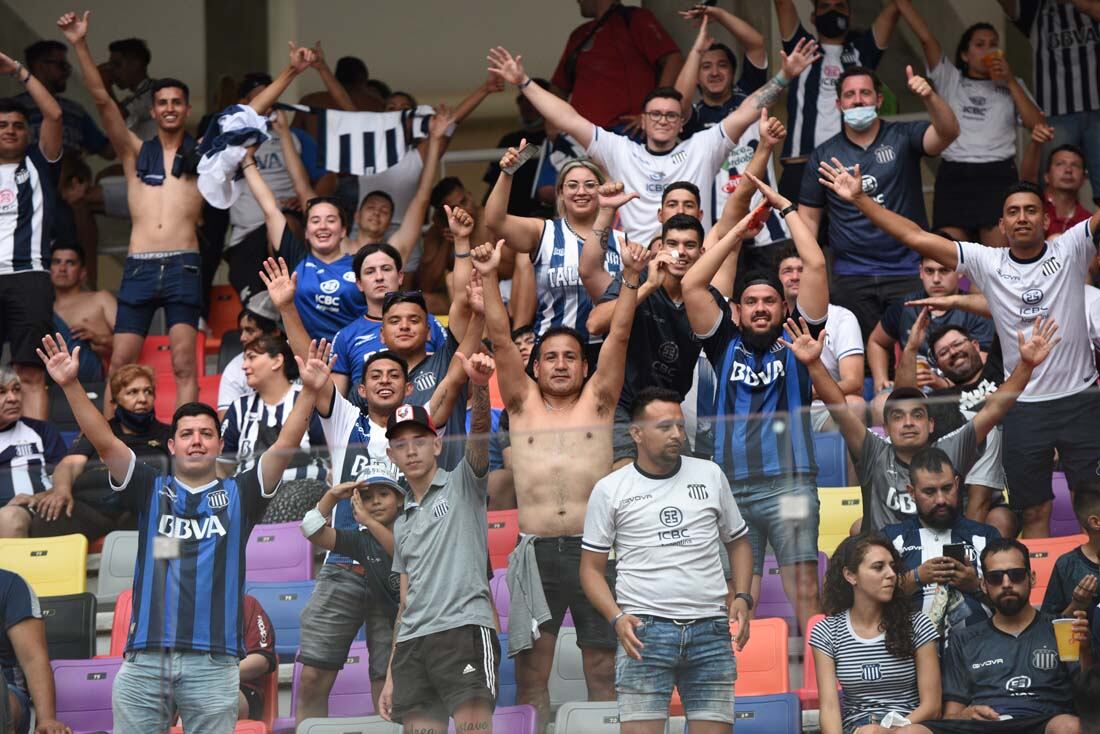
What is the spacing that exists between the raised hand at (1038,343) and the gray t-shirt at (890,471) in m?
0.63

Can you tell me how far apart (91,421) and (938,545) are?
315 centimetres

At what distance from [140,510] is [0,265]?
3.55 meters

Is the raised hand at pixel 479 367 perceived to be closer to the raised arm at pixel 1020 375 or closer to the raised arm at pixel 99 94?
the raised arm at pixel 1020 375

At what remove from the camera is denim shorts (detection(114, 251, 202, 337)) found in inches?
390

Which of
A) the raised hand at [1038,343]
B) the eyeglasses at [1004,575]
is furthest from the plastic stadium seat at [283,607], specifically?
the raised hand at [1038,343]

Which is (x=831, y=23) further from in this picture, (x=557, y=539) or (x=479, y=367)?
(x=557, y=539)

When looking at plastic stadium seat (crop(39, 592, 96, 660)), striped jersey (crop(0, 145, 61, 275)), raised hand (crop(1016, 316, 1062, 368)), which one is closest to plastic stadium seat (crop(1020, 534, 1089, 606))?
raised hand (crop(1016, 316, 1062, 368))

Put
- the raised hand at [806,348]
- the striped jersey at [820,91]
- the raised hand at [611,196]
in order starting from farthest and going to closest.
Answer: the striped jersey at [820,91] → the raised hand at [611,196] → the raised hand at [806,348]

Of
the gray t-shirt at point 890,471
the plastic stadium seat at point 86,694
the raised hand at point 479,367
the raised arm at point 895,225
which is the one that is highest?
the raised arm at point 895,225

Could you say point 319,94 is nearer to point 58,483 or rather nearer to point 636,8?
point 636,8

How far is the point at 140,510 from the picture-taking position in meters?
6.74

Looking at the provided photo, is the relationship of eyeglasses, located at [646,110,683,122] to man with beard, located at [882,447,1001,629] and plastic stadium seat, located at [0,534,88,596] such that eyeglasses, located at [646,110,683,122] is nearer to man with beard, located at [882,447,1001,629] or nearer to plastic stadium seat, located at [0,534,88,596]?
man with beard, located at [882,447,1001,629]

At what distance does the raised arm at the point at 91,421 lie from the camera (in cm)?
→ 678

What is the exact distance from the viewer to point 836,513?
6.41 meters
